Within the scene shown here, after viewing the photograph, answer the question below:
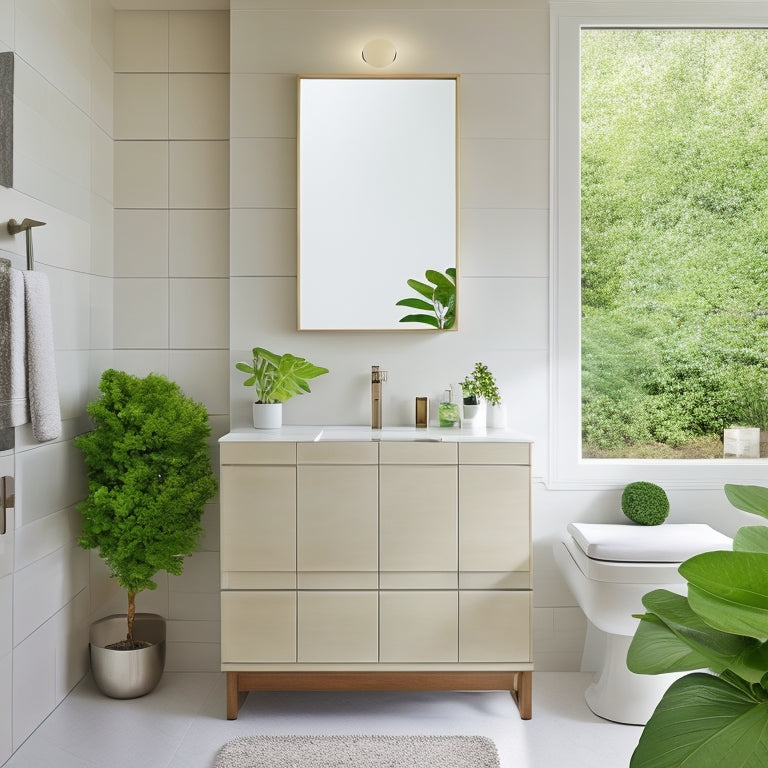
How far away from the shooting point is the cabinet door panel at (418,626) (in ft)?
7.93

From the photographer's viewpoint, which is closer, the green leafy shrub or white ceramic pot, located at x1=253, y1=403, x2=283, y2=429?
the green leafy shrub

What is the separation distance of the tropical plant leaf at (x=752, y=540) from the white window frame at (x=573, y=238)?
1963 millimetres

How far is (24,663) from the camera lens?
2246mm

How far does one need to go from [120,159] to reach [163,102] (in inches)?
10.7

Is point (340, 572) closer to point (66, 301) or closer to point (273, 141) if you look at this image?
point (66, 301)

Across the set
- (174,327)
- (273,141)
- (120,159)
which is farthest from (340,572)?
(120,159)

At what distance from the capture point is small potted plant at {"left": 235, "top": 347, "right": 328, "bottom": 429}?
264 centimetres

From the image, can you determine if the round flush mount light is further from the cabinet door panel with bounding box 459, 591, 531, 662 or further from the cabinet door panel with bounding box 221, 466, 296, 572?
the cabinet door panel with bounding box 459, 591, 531, 662

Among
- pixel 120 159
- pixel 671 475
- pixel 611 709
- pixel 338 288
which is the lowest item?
pixel 611 709

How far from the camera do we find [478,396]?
Result: 270cm

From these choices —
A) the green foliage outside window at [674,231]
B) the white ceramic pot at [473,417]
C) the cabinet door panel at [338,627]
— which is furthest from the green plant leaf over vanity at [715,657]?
the green foliage outside window at [674,231]

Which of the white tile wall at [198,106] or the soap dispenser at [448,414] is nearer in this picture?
the soap dispenser at [448,414]

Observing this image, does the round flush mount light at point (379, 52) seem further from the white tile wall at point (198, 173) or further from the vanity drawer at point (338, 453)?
the vanity drawer at point (338, 453)

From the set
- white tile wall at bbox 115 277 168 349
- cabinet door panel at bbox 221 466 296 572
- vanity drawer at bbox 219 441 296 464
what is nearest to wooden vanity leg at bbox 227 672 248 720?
cabinet door panel at bbox 221 466 296 572
